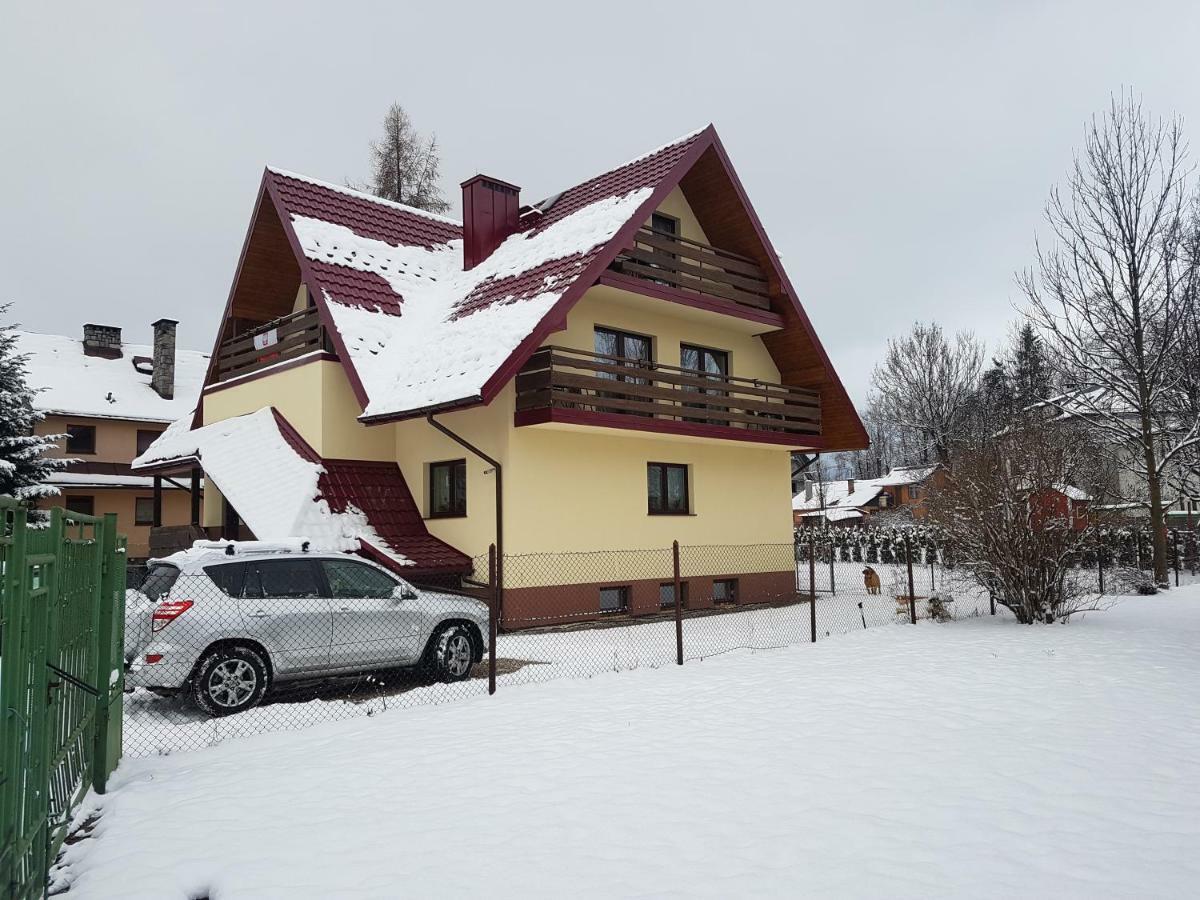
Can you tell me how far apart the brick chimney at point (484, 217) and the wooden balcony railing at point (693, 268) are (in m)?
3.85

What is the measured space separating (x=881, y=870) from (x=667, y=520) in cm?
1245

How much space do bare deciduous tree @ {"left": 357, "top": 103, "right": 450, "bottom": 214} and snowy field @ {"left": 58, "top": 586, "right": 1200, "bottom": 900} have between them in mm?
25066

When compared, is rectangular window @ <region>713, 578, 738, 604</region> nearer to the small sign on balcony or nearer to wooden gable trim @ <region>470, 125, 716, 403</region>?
wooden gable trim @ <region>470, 125, 716, 403</region>

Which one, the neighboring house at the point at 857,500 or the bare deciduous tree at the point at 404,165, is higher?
the bare deciduous tree at the point at 404,165

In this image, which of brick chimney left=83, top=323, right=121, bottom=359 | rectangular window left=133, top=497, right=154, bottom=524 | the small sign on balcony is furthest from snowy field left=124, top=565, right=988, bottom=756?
brick chimney left=83, top=323, right=121, bottom=359

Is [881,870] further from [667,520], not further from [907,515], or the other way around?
[907,515]

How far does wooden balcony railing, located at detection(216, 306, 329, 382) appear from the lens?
17.2m

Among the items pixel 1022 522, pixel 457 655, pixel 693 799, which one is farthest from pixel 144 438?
pixel 693 799

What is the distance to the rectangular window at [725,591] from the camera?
1778 cm

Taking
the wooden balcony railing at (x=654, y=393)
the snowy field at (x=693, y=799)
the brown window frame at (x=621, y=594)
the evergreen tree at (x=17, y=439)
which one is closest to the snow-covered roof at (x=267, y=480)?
the wooden balcony railing at (x=654, y=393)

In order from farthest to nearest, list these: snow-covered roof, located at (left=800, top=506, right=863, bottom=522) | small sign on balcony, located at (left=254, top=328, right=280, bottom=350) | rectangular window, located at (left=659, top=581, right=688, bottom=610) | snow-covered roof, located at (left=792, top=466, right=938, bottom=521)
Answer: snow-covered roof, located at (left=792, top=466, right=938, bottom=521) → snow-covered roof, located at (left=800, top=506, right=863, bottom=522) → small sign on balcony, located at (left=254, top=328, right=280, bottom=350) → rectangular window, located at (left=659, top=581, right=688, bottom=610)

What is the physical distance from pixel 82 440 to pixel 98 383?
2.73 metres

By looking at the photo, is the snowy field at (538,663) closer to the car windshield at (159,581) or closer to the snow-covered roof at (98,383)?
the car windshield at (159,581)

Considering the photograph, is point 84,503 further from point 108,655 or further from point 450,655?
point 108,655
